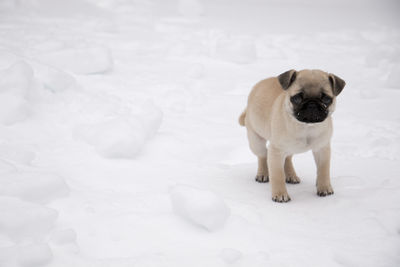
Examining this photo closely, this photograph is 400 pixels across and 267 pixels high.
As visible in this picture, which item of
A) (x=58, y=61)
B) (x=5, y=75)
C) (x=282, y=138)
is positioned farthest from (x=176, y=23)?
(x=282, y=138)

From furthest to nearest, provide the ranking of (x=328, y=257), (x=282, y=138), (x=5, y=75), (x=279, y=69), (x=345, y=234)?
(x=279, y=69) → (x=5, y=75) → (x=282, y=138) → (x=345, y=234) → (x=328, y=257)

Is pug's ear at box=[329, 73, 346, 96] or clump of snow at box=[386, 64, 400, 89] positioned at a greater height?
pug's ear at box=[329, 73, 346, 96]

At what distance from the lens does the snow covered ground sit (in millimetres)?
2391

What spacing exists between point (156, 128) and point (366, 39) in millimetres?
11956

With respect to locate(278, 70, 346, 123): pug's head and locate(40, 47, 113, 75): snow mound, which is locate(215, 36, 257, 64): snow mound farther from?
locate(278, 70, 346, 123): pug's head

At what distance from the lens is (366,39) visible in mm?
14266

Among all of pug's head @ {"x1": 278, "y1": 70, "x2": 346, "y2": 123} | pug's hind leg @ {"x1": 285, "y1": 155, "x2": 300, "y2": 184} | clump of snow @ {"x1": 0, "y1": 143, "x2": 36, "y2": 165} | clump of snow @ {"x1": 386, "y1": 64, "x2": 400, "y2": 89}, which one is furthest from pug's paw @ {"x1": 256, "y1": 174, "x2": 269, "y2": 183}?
clump of snow @ {"x1": 386, "y1": 64, "x2": 400, "y2": 89}

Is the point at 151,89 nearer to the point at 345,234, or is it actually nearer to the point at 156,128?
the point at 156,128

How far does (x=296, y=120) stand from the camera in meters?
3.15

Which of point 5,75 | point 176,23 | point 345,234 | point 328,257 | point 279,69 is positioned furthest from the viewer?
point 176,23

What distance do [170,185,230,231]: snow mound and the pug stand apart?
2.62 ft

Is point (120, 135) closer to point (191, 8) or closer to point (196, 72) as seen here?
point (196, 72)

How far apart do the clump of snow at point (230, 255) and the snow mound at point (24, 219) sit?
1.09 metres

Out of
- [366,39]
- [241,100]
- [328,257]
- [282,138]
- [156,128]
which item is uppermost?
[282,138]
